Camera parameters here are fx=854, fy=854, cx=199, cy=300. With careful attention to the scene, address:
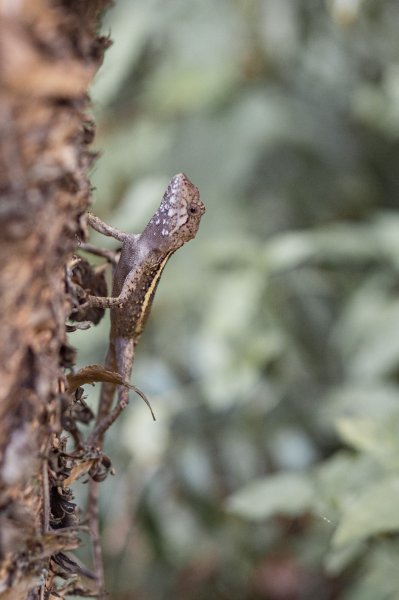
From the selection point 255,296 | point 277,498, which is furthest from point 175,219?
point 255,296

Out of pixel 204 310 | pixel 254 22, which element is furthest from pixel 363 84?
pixel 204 310

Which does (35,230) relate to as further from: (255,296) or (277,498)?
(255,296)

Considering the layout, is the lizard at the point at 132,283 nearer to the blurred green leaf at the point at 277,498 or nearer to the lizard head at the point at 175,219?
the lizard head at the point at 175,219

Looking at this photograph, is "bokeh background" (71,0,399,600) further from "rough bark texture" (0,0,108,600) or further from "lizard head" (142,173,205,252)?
"rough bark texture" (0,0,108,600)

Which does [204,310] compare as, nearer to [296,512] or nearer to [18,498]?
[296,512]

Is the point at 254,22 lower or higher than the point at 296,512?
higher

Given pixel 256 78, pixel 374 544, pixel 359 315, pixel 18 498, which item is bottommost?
pixel 18 498

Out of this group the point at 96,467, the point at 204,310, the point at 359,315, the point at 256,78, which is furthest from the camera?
the point at 256,78
